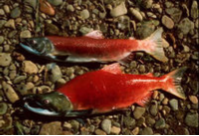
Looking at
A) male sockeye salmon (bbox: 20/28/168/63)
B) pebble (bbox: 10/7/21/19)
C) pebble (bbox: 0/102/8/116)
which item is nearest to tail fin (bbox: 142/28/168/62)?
male sockeye salmon (bbox: 20/28/168/63)

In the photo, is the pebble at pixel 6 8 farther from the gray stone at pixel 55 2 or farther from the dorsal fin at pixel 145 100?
the dorsal fin at pixel 145 100

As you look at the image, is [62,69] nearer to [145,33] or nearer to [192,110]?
[145,33]

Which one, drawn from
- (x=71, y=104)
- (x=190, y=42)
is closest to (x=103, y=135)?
(x=71, y=104)

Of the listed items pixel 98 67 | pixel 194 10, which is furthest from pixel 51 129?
pixel 194 10

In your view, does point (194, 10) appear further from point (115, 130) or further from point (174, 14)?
point (115, 130)

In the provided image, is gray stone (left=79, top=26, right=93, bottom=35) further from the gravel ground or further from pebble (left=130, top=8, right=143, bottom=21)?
pebble (left=130, top=8, right=143, bottom=21)

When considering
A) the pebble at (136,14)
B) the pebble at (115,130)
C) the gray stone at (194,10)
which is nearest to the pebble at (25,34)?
the pebble at (136,14)

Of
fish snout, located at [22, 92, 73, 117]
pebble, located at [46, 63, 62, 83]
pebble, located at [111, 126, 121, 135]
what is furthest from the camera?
pebble, located at [111, 126, 121, 135]
